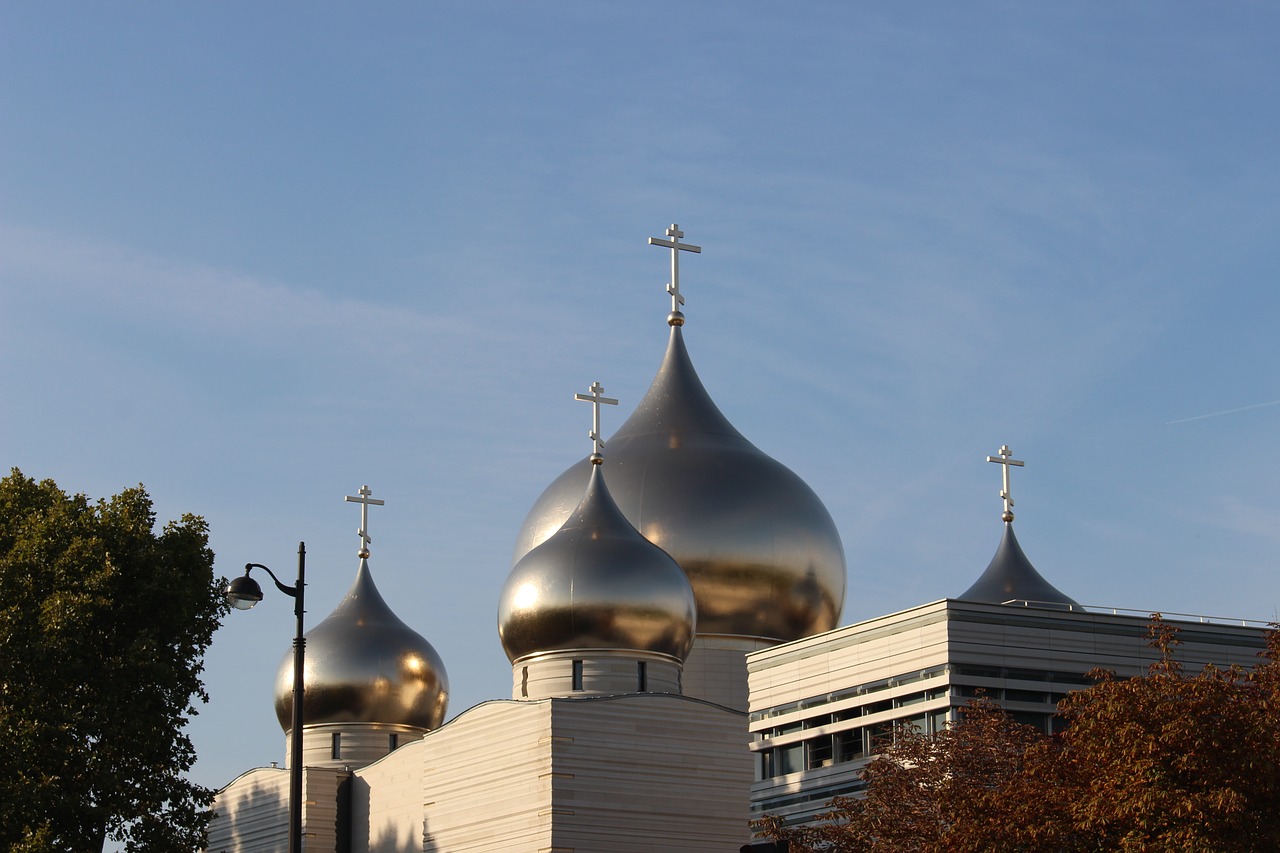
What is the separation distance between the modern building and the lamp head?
13.2 m

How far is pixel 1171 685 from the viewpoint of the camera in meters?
23.3

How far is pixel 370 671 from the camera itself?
48500mm

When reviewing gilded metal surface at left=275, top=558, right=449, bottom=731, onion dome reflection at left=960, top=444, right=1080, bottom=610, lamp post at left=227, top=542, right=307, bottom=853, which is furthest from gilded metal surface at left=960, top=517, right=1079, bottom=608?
lamp post at left=227, top=542, right=307, bottom=853

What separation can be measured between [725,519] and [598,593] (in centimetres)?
558

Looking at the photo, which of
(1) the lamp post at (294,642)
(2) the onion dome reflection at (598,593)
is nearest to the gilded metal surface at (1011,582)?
(2) the onion dome reflection at (598,593)

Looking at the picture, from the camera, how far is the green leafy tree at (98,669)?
109 ft

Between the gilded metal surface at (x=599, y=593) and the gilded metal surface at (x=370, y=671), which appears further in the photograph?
the gilded metal surface at (x=370, y=671)

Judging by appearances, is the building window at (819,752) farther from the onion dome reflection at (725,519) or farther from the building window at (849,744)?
the onion dome reflection at (725,519)

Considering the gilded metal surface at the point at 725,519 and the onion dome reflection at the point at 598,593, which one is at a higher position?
the gilded metal surface at the point at 725,519

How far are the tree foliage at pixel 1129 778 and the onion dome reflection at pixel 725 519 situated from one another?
1710 centimetres

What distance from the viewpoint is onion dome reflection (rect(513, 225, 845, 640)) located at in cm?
4459

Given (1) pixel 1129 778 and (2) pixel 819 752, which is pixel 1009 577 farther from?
(1) pixel 1129 778

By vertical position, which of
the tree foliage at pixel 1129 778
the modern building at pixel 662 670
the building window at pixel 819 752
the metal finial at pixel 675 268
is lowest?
the tree foliage at pixel 1129 778

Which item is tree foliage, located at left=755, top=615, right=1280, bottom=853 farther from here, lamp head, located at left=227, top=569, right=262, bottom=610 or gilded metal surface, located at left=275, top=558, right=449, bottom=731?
gilded metal surface, located at left=275, top=558, right=449, bottom=731
